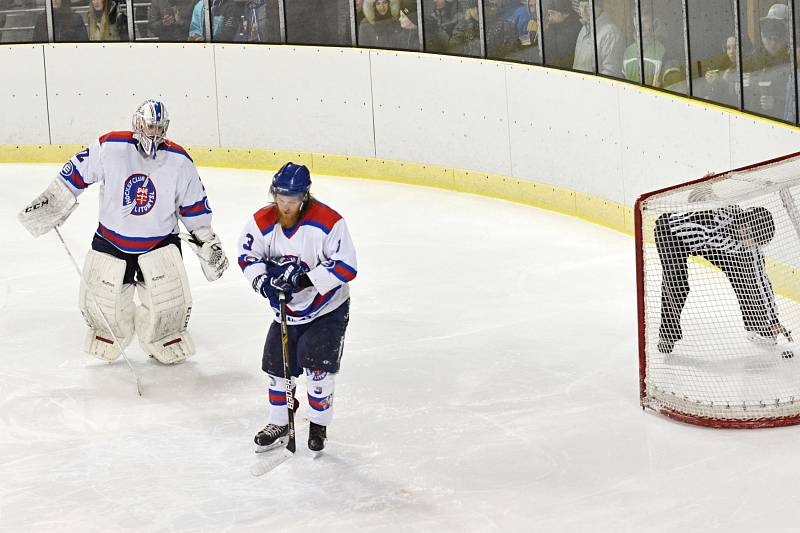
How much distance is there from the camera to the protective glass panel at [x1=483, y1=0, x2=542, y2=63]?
870 cm

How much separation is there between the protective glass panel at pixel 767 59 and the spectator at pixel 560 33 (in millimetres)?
1617

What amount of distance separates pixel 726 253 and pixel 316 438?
1.80 metres

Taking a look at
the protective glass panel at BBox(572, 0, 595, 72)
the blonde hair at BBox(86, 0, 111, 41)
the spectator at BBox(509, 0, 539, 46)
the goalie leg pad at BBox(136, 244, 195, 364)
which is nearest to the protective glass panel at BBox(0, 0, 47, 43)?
the blonde hair at BBox(86, 0, 111, 41)

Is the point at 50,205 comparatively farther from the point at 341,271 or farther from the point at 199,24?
the point at 199,24

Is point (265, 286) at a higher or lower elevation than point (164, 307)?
higher

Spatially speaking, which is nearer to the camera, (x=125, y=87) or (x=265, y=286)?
(x=265, y=286)

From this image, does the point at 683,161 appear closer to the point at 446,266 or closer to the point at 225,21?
the point at 446,266

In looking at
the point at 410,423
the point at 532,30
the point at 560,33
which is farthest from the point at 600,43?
the point at 410,423

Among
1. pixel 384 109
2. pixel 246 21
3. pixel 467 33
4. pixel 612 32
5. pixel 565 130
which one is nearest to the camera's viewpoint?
pixel 612 32

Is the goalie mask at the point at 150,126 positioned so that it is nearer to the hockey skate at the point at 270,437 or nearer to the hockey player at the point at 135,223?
the hockey player at the point at 135,223

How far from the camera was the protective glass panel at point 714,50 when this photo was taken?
6.98m

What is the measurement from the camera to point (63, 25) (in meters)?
10.2

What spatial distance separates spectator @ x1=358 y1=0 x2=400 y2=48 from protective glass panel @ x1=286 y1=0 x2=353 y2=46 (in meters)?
0.12

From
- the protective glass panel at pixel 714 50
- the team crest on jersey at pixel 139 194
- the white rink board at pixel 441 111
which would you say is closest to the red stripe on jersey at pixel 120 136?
the team crest on jersey at pixel 139 194
